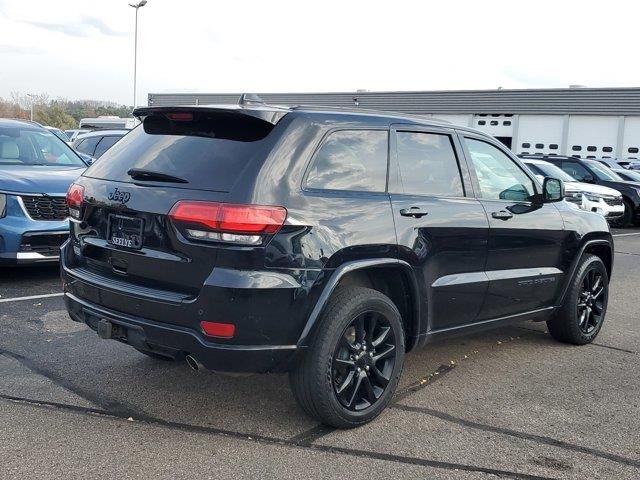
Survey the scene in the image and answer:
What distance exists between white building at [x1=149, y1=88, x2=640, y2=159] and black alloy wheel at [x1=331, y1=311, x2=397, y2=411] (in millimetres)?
33499

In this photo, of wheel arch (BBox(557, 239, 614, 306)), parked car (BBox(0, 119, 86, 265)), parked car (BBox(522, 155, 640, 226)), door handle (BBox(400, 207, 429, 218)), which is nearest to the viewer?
door handle (BBox(400, 207, 429, 218))

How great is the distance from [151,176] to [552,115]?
39279 mm

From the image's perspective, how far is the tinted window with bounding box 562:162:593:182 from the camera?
18000mm

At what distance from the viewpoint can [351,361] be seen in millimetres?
3982

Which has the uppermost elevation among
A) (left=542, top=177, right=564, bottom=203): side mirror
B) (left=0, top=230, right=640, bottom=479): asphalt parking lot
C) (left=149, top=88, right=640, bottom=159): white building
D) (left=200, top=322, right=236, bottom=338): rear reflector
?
(left=149, top=88, right=640, bottom=159): white building

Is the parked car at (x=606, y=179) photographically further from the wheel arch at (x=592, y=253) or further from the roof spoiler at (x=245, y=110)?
the roof spoiler at (x=245, y=110)

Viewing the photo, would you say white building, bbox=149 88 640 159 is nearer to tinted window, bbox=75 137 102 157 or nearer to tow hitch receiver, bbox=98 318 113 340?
tinted window, bbox=75 137 102 157

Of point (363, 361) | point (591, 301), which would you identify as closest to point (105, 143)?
point (591, 301)

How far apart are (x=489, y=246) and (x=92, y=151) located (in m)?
9.89

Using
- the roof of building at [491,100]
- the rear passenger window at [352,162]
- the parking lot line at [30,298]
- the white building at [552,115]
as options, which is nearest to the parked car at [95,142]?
the parking lot line at [30,298]

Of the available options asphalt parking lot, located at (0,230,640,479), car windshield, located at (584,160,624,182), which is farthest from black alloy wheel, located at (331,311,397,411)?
car windshield, located at (584,160,624,182)

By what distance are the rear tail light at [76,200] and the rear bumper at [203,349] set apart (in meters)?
0.86

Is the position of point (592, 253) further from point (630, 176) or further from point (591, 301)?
point (630, 176)

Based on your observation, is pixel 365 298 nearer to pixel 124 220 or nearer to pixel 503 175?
pixel 124 220
